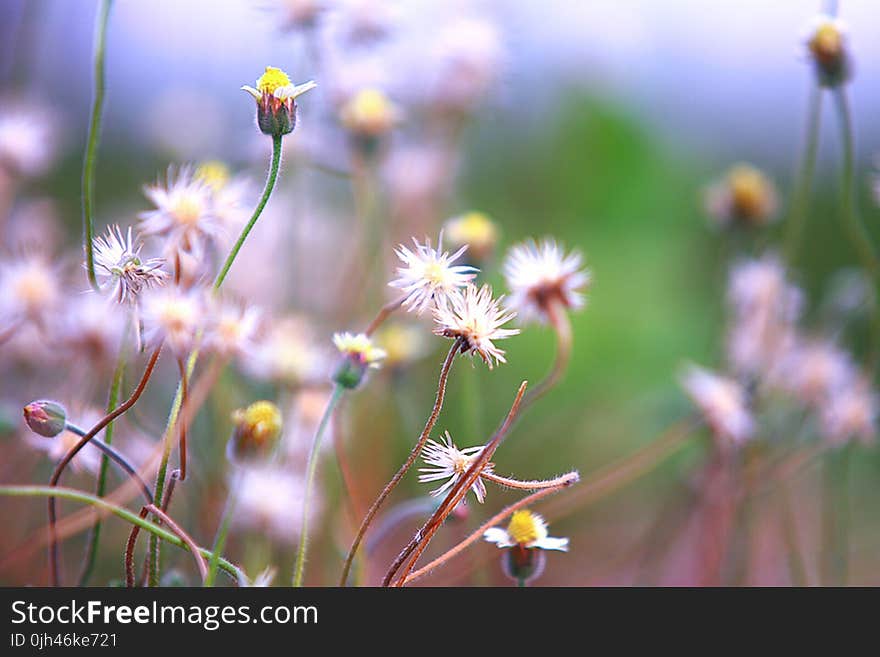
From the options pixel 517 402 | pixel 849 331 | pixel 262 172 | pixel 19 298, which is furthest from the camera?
pixel 849 331

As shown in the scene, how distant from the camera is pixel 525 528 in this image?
0.98 feet

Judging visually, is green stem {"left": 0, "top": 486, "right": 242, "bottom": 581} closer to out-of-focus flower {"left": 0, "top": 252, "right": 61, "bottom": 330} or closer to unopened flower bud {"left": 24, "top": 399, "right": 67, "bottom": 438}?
unopened flower bud {"left": 24, "top": 399, "right": 67, "bottom": 438}

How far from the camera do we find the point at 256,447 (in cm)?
30

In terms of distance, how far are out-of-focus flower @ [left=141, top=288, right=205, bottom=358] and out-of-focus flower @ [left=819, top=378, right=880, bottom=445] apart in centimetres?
34

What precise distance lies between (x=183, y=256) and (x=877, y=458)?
62cm

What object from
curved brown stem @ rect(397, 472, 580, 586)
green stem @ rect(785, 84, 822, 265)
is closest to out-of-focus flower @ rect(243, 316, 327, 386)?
curved brown stem @ rect(397, 472, 580, 586)

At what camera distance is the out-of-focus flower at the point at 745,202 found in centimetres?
56

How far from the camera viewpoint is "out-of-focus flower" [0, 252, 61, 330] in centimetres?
39

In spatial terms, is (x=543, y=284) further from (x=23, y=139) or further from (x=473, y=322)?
(x=23, y=139)

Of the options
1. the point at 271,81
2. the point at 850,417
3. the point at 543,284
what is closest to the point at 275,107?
the point at 271,81

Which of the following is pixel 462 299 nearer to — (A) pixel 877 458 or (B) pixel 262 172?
(B) pixel 262 172

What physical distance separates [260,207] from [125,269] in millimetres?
47

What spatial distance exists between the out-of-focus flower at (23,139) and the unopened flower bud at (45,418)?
233 millimetres
